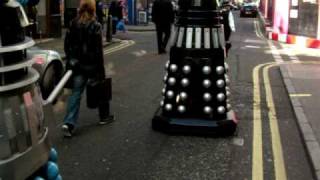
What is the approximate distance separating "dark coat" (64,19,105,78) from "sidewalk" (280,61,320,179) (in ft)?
8.96

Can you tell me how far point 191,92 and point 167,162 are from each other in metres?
1.48

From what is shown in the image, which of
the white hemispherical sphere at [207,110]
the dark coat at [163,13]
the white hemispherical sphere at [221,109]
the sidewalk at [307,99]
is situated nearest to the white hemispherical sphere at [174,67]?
the white hemispherical sphere at [207,110]

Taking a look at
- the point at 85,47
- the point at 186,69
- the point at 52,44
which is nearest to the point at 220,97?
the point at 186,69

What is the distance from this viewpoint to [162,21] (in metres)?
17.7

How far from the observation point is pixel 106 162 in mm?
6109

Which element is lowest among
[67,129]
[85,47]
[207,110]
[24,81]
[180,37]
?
[67,129]

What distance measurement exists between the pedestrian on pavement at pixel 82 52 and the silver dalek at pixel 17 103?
439cm

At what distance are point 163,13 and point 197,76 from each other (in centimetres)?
1063

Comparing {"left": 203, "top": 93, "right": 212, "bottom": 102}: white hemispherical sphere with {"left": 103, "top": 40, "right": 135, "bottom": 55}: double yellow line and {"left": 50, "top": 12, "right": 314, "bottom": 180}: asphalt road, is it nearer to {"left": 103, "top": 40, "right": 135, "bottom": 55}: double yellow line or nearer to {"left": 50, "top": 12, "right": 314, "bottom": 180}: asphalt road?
{"left": 50, "top": 12, "right": 314, "bottom": 180}: asphalt road

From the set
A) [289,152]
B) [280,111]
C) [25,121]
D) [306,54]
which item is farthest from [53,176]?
[306,54]

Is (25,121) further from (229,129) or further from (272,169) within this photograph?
(229,129)

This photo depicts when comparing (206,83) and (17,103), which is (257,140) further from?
(17,103)

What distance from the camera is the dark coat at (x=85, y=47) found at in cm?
714

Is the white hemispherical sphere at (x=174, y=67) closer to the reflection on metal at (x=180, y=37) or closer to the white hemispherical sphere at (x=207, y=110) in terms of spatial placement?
the reflection on metal at (x=180, y=37)
